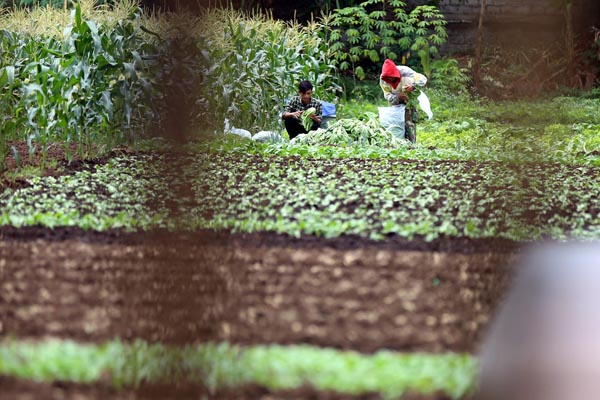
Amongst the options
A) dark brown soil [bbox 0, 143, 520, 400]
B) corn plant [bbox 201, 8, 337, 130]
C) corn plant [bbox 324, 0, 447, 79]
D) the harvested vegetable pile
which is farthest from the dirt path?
corn plant [bbox 324, 0, 447, 79]

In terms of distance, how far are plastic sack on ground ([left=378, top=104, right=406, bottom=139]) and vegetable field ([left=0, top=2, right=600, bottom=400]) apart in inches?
4.6

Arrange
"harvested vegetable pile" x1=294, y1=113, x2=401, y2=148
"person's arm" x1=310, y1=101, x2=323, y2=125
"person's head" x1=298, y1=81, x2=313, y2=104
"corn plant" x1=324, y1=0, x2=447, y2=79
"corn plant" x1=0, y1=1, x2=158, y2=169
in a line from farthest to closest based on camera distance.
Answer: "corn plant" x1=324, y1=0, x2=447, y2=79, "person's arm" x1=310, y1=101, x2=323, y2=125, "person's head" x1=298, y1=81, x2=313, y2=104, "harvested vegetable pile" x1=294, y1=113, x2=401, y2=148, "corn plant" x1=0, y1=1, x2=158, y2=169

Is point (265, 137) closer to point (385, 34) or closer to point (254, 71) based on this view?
point (254, 71)

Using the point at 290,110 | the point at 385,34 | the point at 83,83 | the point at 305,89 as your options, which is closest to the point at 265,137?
the point at 290,110

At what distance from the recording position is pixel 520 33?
0.96m

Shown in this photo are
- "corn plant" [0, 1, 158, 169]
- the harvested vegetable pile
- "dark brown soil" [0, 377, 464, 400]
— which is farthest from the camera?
the harvested vegetable pile

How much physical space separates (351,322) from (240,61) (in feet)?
11.5

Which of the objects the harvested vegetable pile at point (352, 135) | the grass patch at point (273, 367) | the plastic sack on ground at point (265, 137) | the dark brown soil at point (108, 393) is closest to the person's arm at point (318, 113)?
the harvested vegetable pile at point (352, 135)

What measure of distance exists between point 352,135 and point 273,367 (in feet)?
11.7

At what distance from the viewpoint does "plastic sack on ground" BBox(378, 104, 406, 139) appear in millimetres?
5281

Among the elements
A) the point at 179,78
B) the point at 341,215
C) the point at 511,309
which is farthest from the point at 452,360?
the point at 341,215

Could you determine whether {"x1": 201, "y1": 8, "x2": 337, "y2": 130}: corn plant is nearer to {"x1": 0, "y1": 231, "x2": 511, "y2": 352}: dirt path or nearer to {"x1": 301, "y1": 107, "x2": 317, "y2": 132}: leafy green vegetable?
{"x1": 301, "y1": 107, "x2": 317, "y2": 132}: leafy green vegetable

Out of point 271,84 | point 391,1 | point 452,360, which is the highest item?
point 391,1

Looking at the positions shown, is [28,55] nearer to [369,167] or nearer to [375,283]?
[369,167]
